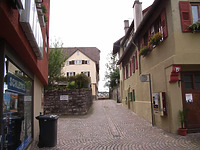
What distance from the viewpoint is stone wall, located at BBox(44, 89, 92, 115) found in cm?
1639

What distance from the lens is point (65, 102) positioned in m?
16.5

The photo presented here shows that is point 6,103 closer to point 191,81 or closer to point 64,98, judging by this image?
point 191,81

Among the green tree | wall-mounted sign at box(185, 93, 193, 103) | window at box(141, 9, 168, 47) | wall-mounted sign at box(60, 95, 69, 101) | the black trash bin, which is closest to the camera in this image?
the black trash bin

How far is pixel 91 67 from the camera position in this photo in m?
41.2

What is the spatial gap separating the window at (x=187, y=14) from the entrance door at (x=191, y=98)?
6.93 feet

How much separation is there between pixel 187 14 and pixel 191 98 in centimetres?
363

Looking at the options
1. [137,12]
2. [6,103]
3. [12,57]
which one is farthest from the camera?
[137,12]

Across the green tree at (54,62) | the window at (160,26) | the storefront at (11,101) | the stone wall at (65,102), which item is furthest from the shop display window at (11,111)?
the green tree at (54,62)

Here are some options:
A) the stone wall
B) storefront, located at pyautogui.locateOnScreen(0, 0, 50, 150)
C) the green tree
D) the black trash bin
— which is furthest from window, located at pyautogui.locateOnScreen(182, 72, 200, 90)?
the green tree

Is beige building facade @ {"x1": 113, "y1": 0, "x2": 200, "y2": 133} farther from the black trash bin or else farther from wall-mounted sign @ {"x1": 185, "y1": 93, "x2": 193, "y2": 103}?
the black trash bin

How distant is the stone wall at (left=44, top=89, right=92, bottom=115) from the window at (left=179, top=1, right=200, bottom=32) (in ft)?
34.4

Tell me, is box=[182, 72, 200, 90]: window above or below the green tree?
below


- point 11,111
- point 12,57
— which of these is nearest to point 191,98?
point 11,111

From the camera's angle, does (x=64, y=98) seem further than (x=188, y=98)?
Yes
